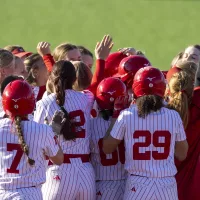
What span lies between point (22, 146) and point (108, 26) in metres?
12.1

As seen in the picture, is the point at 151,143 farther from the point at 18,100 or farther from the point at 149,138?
the point at 18,100

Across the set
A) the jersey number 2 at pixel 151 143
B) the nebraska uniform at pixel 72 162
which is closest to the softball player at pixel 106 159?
the nebraska uniform at pixel 72 162

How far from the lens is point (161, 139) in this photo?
468 centimetres

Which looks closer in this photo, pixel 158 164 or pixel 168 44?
pixel 158 164

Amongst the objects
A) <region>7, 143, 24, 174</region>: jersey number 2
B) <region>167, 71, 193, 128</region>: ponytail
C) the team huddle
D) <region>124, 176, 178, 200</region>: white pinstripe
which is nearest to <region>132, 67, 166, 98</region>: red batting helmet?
the team huddle

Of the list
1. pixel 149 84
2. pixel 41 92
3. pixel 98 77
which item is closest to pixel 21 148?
pixel 149 84

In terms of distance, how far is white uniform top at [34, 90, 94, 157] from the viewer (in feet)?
16.2

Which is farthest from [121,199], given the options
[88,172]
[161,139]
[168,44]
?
[168,44]

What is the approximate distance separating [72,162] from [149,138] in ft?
2.30

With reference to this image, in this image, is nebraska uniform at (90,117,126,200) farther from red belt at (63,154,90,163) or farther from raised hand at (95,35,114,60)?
raised hand at (95,35,114,60)

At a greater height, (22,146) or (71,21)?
(71,21)

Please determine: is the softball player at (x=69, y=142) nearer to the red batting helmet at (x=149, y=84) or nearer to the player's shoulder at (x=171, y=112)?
the red batting helmet at (x=149, y=84)

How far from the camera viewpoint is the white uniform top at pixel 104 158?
Answer: 5.02 m

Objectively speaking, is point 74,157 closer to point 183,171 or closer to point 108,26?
point 183,171
